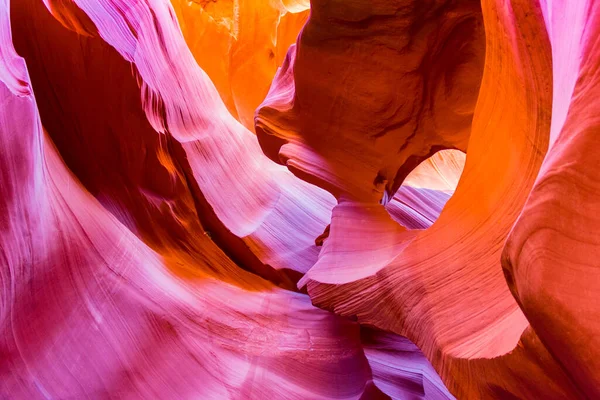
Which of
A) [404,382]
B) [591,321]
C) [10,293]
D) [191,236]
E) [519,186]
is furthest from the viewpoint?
[191,236]

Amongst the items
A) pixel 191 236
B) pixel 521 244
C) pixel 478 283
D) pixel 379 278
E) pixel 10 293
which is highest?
pixel 521 244

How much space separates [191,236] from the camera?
8.69ft

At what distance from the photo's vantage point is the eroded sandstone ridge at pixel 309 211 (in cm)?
99

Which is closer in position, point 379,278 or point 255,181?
point 379,278

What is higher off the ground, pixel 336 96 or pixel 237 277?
pixel 336 96

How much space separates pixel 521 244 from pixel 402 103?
1487 mm

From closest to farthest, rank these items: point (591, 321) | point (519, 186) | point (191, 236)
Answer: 1. point (591, 321)
2. point (519, 186)
3. point (191, 236)

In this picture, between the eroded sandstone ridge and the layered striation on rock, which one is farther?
the layered striation on rock

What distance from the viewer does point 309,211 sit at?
3.21m

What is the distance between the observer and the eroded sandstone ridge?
991mm

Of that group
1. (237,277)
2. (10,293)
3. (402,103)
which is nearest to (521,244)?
(402,103)

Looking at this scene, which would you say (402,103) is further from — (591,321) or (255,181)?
(591,321)

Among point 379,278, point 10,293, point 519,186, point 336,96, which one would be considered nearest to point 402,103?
point 336,96

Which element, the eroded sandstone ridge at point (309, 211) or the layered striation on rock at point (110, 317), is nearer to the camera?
the eroded sandstone ridge at point (309, 211)
